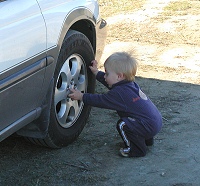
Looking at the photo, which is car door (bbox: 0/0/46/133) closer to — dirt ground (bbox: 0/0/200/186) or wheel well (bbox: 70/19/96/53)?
dirt ground (bbox: 0/0/200/186)

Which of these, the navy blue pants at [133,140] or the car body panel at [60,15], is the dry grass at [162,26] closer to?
the car body panel at [60,15]

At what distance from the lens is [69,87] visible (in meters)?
4.29

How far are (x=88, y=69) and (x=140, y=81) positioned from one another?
1435 mm

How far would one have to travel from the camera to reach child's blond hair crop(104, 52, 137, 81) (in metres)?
4.18

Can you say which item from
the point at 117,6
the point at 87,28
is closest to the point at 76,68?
the point at 87,28

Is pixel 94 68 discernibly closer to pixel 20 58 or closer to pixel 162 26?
pixel 20 58

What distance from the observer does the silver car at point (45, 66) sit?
3371mm

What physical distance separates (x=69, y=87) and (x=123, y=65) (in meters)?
0.47

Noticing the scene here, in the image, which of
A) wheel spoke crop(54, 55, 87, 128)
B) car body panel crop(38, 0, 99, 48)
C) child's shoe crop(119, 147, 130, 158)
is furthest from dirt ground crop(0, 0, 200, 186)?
car body panel crop(38, 0, 99, 48)

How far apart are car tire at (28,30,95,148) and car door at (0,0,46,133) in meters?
0.36

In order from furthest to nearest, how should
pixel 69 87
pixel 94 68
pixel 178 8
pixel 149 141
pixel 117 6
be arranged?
pixel 117 6
pixel 178 8
pixel 94 68
pixel 149 141
pixel 69 87

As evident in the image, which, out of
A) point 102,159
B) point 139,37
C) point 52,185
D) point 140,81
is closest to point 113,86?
point 102,159

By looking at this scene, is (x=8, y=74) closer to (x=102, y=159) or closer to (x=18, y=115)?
(x=18, y=115)

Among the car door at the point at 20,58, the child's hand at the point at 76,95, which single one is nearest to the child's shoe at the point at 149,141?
the child's hand at the point at 76,95
